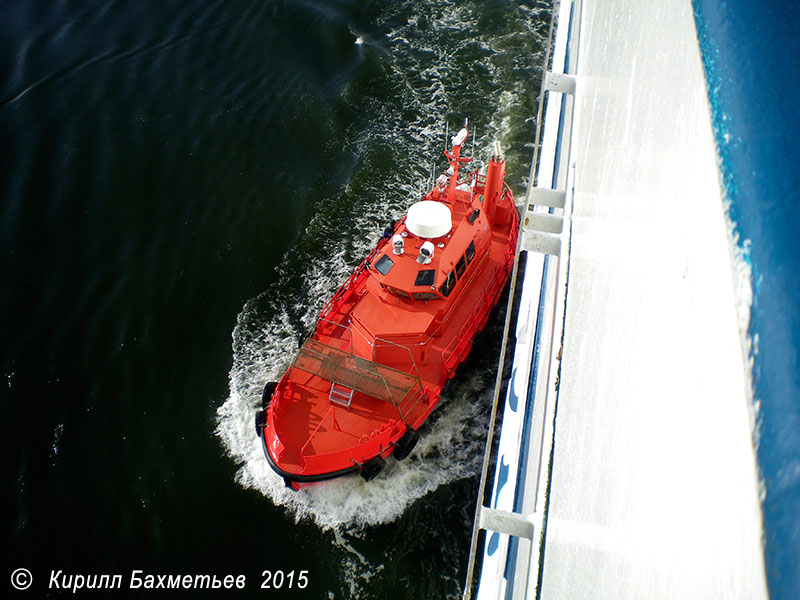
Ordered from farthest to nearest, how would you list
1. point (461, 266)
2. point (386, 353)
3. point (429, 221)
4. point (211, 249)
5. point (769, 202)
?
point (211, 249), point (461, 266), point (429, 221), point (386, 353), point (769, 202)

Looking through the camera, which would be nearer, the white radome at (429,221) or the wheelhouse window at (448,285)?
the wheelhouse window at (448,285)

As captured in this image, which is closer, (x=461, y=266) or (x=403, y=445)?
(x=403, y=445)

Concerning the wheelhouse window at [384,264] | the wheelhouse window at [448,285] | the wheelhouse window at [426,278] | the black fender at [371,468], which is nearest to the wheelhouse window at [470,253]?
the wheelhouse window at [448,285]

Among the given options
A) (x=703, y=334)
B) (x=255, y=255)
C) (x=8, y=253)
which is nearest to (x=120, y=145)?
(x=8, y=253)

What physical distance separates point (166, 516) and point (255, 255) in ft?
17.8

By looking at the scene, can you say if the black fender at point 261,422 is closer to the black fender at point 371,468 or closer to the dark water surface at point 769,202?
the black fender at point 371,468

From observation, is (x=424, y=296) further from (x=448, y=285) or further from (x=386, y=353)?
(x=386, y=353)

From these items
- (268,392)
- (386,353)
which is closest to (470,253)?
(386,353)

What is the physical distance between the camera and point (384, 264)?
361 inches

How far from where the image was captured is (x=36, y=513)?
349 inches

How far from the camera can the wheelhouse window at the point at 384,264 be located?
9133 millimetres

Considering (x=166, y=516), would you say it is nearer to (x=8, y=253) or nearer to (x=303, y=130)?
(x=8, y=253)

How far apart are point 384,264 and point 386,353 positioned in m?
1.42

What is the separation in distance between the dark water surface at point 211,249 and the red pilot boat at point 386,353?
109 centimetres
